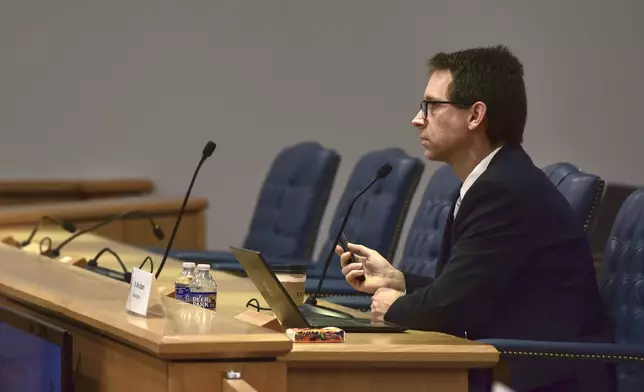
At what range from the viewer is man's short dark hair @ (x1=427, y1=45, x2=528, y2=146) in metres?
Result: 2.83

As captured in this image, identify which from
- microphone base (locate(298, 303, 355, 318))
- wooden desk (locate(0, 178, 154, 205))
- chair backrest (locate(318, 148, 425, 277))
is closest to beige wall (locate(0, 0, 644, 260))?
wooden desk (locate(0, 178, 154, 205))

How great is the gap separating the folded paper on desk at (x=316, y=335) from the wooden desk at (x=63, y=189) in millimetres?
4834

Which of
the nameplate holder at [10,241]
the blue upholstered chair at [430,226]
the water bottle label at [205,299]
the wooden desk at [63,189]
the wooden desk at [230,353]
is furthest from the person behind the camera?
the wooden desk at [63,189]

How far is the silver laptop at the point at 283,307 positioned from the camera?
2.40 m

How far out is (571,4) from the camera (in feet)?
23.8

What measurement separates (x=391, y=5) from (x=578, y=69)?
1.17m

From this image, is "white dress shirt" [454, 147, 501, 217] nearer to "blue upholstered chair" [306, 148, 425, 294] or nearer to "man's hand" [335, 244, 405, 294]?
"man's hand" [335, 244, 405, 294]

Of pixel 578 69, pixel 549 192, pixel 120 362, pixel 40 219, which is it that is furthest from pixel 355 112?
pixel 120 362

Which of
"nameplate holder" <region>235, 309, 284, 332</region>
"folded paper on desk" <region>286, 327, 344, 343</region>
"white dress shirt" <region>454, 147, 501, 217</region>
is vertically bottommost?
"folded paper on desk" <region>286, 327, 344, 343</region>

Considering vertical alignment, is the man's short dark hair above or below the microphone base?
above

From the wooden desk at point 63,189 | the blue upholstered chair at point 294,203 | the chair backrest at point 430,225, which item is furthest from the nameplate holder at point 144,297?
the wooden desk at point 63,189

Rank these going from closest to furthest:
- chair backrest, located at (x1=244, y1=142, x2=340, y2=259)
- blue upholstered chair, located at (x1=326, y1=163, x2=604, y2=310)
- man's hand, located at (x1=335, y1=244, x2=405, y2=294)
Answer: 1. man's hand, located at (x1=335, y1=244, x2=405, y2=294)
2. blue upholstered chair, located at (x1=326, y1=163, x2=604, y2=310)
3. chair backrest, located at (x1=244, y1=142, x2=340, y2=259)

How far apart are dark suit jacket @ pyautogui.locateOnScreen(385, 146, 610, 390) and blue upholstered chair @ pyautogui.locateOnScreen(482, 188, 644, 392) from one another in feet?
0.16

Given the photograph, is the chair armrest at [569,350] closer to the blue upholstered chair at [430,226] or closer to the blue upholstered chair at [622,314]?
the blue upholstered chair at [622,314]
